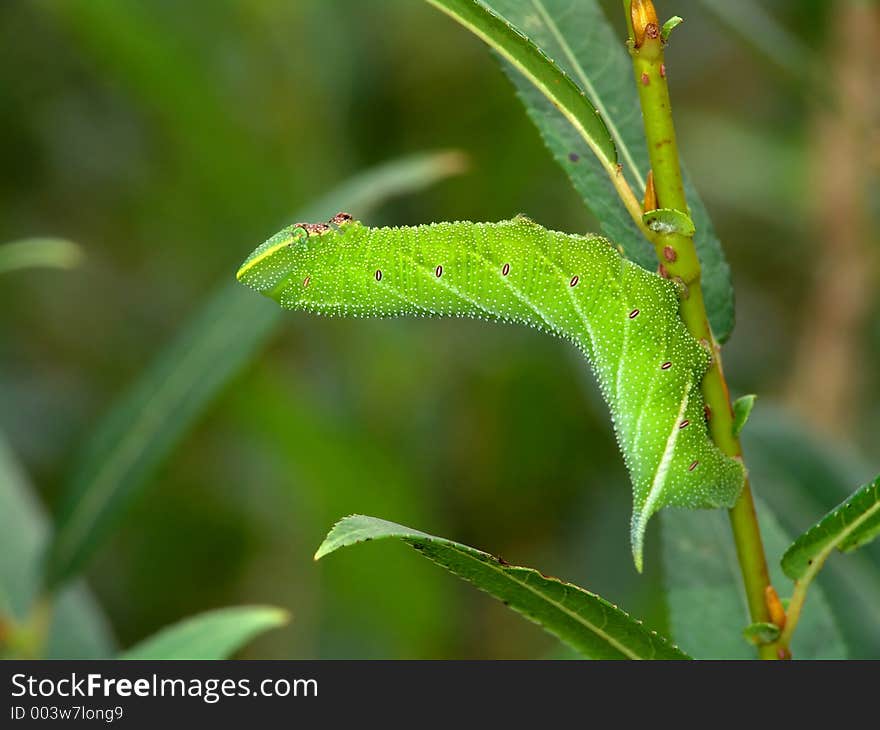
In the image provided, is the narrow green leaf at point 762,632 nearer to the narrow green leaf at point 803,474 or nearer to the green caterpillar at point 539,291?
the green caterpillar at point 539,291

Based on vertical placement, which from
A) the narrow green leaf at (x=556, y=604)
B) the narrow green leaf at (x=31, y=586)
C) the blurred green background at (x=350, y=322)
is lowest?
the narrow green leaf at (x=556, y=604)

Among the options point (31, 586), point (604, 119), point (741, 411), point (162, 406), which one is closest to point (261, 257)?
point (604, 119)

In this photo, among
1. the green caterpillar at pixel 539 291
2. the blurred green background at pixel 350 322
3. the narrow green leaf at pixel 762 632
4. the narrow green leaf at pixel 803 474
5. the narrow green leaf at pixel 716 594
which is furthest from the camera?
the blurred green background at pixel 350 322

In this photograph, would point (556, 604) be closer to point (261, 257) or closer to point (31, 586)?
point (261, 257)

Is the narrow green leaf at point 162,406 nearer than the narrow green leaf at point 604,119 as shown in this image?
No

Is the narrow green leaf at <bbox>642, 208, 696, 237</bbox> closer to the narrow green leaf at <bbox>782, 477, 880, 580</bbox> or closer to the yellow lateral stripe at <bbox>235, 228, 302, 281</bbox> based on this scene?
the narrow green leaf at <bbox>782, 477, 880, 580</bbox>

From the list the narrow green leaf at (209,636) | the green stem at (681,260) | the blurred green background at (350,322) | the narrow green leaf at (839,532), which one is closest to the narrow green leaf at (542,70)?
the green stem at (681,260)

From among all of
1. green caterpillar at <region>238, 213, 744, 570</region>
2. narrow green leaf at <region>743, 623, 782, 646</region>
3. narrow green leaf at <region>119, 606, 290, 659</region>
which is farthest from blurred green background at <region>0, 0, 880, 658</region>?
narrow green leaf at <region>743, 623, 782, 646</region>
